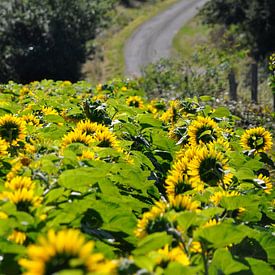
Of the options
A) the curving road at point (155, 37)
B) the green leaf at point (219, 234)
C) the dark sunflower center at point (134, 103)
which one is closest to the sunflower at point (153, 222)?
the green leaf at point (219, 234)

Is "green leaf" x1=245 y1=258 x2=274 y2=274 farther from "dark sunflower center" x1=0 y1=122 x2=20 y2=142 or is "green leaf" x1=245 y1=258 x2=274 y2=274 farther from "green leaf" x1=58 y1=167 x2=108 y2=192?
"dark sunflower center" x1=0 y1=122 x2=20 y2=142

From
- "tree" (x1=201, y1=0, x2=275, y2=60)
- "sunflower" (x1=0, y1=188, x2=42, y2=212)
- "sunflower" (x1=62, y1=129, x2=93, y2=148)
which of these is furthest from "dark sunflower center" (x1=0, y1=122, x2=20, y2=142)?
Result: "tree" (x1=201, y1=0, x2=275, y2=60)

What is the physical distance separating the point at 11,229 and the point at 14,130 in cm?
104

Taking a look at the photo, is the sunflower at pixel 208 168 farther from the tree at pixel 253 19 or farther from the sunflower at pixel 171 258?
the tree at pixel 253 19

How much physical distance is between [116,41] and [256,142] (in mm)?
26233

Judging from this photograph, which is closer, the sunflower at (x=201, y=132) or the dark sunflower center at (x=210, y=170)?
the dark sunflower center at (x=210, y=170)

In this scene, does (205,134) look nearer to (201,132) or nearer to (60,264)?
(201,132)

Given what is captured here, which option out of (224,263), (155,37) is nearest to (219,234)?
(224,263)

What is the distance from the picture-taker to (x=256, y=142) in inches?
129

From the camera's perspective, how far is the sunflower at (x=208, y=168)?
2365 mm

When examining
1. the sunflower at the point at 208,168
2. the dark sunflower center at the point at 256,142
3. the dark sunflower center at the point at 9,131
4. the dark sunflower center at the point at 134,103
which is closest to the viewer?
the sunflower at the point at 208,168

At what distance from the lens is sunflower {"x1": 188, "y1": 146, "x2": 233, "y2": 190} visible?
2365 mm

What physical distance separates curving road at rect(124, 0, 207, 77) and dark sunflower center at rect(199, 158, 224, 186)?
20.4 m

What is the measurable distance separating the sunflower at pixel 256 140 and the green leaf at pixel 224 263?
154 centimetres
